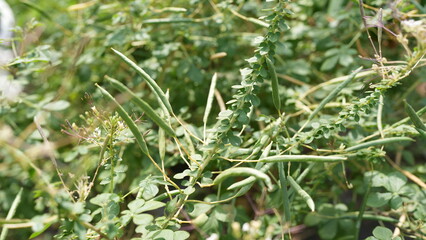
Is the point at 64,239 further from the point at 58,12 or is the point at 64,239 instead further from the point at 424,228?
the point at 58,12

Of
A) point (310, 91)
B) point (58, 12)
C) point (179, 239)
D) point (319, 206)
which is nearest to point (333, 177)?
point (319, 206)

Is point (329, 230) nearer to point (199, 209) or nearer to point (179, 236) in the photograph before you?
point (199, 209)

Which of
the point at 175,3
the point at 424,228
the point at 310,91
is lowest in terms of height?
the point at 424,228

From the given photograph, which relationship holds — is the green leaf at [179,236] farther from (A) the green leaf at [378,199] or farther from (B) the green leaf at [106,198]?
(A) the green leaf at [378,199]

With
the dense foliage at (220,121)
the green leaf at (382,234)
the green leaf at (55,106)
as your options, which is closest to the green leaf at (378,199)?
the dense foliage at (220,121)

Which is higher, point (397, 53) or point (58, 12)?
point (58, 12)

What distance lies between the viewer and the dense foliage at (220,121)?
0.77m

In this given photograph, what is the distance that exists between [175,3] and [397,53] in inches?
34.6

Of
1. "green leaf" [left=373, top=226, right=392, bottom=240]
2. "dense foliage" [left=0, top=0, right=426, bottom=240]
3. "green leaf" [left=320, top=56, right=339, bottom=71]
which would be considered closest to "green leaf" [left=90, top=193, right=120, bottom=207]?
"dense foliage" [left=0, top=0, right=426, bottom=240]

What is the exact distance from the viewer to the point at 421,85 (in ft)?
5.02

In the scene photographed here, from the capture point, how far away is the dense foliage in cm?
77

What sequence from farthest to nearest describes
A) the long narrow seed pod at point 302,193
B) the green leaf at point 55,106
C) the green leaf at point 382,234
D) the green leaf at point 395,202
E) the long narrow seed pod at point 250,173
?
the green leaf at point 55,106 < the green leaf at point 395,202 < the green leaf at point 382,234 < the long narrow seed pod at point 302,193 < the long narrow seed pod at point 250,173

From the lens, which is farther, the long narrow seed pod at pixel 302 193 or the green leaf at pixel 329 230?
the green leaf at pixel 329 230

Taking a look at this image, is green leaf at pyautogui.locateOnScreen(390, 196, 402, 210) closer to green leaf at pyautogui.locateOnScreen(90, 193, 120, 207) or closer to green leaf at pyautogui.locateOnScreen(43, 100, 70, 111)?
green leaf at pyautogui.locateOnScreen(90, 193, 120, 207)
